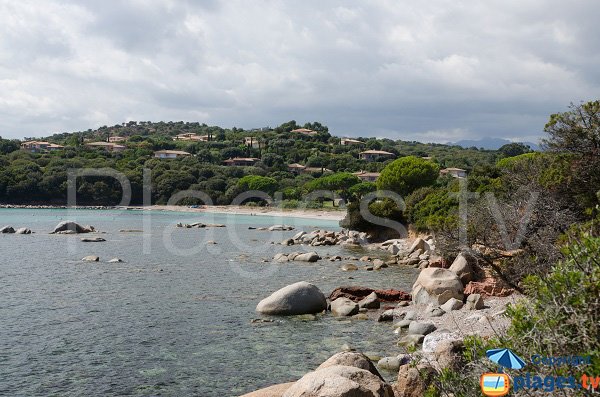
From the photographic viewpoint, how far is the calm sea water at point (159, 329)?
43.3 ft

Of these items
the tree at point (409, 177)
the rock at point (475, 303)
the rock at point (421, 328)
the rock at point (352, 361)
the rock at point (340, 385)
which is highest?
the tree at point (409, 177)

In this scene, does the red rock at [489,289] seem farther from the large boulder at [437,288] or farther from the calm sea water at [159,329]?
the calm sea water at [159,329]

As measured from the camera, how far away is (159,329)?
17938 mm

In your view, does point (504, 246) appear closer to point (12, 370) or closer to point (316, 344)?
point (316, 344)

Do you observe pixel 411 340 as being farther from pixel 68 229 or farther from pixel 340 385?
pixel 68 229

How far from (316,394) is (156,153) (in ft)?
449

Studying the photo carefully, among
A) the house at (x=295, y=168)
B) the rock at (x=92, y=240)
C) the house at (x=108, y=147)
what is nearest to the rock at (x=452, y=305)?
the rock at (x=92, y=240)

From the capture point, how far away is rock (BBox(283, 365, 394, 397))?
909 cm

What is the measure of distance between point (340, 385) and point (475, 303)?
37.7 feet

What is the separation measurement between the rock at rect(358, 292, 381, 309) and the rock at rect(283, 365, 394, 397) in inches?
447

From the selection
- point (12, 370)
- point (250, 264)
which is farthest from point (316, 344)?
point (250, 264)

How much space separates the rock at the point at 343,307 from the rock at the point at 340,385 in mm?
10013

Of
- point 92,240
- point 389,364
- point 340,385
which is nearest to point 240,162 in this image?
point 92,240

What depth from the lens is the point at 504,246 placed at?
61.5 ft
